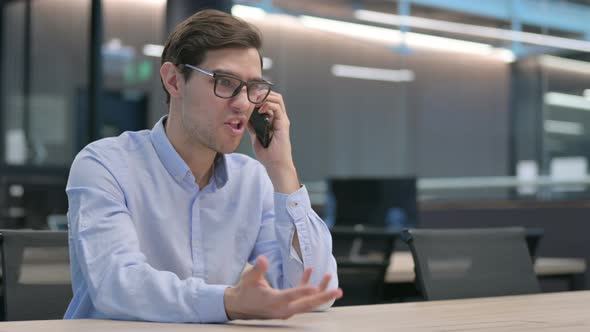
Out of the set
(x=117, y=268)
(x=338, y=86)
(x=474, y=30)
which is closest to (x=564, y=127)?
(x=474, y=30)

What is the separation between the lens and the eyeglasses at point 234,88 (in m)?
1.96

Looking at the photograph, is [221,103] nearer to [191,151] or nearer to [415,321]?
[191,151]

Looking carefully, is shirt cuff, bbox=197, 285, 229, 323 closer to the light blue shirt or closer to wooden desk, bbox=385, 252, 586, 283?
the light blue shirt

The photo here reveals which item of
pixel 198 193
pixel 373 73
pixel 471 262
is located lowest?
pixel 471 262

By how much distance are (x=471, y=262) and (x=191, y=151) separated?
3.01 ft

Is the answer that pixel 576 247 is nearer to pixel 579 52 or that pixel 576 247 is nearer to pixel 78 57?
pixel 579 52

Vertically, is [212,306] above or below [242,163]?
below

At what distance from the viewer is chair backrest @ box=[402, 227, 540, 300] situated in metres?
2.36

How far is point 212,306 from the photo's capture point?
1.62 m

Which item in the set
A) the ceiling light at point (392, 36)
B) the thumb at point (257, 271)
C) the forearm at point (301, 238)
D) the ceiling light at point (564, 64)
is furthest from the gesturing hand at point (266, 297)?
the ceiling light at point (392, 36)

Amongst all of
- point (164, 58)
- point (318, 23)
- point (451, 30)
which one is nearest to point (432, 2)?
point (451, 30)

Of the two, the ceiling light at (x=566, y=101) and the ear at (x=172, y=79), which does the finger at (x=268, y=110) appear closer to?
the ear at (x=172, y=79)

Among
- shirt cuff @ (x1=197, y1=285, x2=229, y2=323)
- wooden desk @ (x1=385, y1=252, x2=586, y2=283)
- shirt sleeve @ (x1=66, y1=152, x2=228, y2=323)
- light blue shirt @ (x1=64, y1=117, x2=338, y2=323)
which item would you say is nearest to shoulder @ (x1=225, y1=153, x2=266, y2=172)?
light blue shirt @ (x1=64, y1=117, x2=338, y2=323)

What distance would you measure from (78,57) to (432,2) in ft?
10.9
